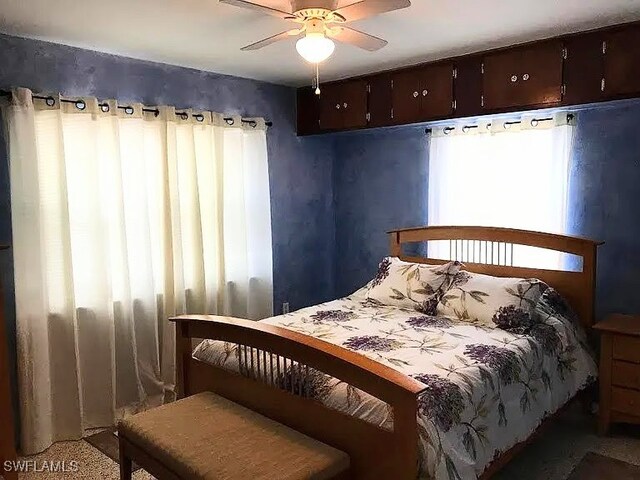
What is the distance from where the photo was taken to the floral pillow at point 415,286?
3523mm

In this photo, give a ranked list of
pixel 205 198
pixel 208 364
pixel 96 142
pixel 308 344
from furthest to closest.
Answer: pixel 205 198 → pixel 96 142 → pixel 208 364 → pixel 308 344

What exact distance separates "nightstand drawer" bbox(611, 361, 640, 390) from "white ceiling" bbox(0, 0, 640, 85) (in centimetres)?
185

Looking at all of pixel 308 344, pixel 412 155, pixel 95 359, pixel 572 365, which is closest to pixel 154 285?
pixel 95 359

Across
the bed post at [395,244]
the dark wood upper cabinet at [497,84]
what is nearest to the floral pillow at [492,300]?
the bed post at [395,244]

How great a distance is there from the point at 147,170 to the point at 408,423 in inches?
97.9

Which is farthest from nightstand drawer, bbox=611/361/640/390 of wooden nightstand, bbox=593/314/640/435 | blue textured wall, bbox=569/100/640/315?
blue textured wall, bbox=569/100/640/315

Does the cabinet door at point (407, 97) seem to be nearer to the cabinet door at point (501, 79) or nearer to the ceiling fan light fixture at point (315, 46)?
the cabinet door at point (501, 79)

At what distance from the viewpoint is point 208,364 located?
2.79 meters

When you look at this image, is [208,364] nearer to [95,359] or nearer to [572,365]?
[95,359]

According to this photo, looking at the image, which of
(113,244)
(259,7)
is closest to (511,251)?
(259,7)

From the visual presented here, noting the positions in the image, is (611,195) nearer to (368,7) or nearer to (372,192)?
(372,192)

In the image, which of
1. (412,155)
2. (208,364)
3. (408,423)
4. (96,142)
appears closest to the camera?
(408,423)

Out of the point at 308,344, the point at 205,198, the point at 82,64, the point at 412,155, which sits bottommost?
the point at 308,344

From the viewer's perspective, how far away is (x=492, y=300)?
321 cm
